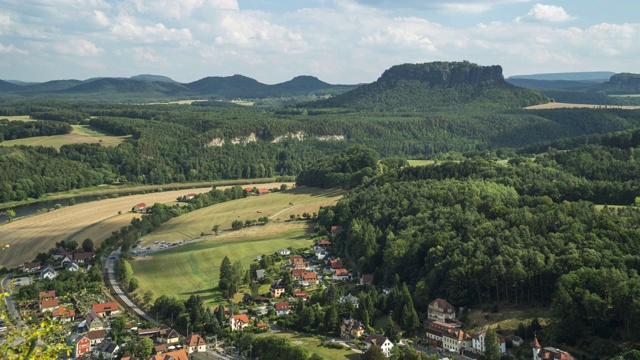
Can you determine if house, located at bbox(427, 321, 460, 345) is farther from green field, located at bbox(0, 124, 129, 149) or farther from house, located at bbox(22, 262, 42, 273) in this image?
green field, located at bbox(0, 124, 129, 149)

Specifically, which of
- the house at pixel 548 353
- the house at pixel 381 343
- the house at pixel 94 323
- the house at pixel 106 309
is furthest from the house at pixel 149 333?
the house at pixel 548 353

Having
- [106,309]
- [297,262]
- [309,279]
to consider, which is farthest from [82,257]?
[309,279]

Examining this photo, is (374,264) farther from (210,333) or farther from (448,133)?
(448,133)

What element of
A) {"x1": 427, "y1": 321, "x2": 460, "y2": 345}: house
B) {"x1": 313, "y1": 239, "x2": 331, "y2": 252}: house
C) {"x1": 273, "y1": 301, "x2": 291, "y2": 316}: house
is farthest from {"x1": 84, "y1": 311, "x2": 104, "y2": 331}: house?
{"x1": 313, "y1": 239, "x2": 331, "y2": 252}: house

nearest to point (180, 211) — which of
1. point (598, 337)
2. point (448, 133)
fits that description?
point (598, 337)

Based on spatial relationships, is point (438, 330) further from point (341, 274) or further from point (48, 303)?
point (48, 303)

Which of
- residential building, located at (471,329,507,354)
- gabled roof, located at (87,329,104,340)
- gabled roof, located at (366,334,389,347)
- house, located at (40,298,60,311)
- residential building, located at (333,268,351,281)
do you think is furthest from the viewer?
residential building, located at (333,268,351,281)
